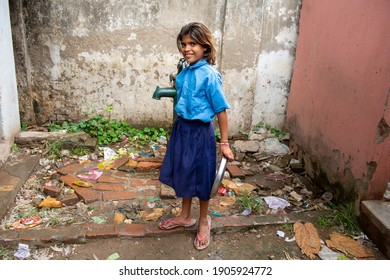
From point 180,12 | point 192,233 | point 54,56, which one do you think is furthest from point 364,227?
point 54,56

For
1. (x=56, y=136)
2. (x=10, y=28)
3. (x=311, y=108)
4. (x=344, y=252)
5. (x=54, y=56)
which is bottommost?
(x=344, y=252)

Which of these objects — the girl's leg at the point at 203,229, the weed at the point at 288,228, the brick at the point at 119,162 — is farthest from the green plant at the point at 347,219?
the brick at the point at 119,162

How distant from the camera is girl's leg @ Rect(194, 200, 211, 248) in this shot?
276 centimetres

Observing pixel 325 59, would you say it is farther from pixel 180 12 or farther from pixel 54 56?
pixel 54 56

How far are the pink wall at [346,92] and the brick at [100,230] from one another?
221 cm

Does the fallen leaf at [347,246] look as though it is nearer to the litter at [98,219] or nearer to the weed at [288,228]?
the weed at [288,228]

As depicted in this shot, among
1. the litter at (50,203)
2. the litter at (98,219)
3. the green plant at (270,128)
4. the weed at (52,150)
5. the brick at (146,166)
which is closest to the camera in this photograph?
the litter at (98,219)

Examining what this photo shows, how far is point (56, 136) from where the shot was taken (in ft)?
14.0

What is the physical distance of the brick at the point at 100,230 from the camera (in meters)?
2.77

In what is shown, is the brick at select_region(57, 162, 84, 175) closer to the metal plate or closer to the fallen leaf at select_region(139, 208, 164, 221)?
the fallen leaf at select_region(139, 208, 164, 221)

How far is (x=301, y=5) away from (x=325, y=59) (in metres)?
1.18

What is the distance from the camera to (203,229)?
9.23 ft

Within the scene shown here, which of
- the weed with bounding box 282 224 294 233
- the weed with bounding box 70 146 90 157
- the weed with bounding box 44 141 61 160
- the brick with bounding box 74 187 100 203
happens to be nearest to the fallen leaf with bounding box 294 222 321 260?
the weed with bounding box 282 224 294 233
